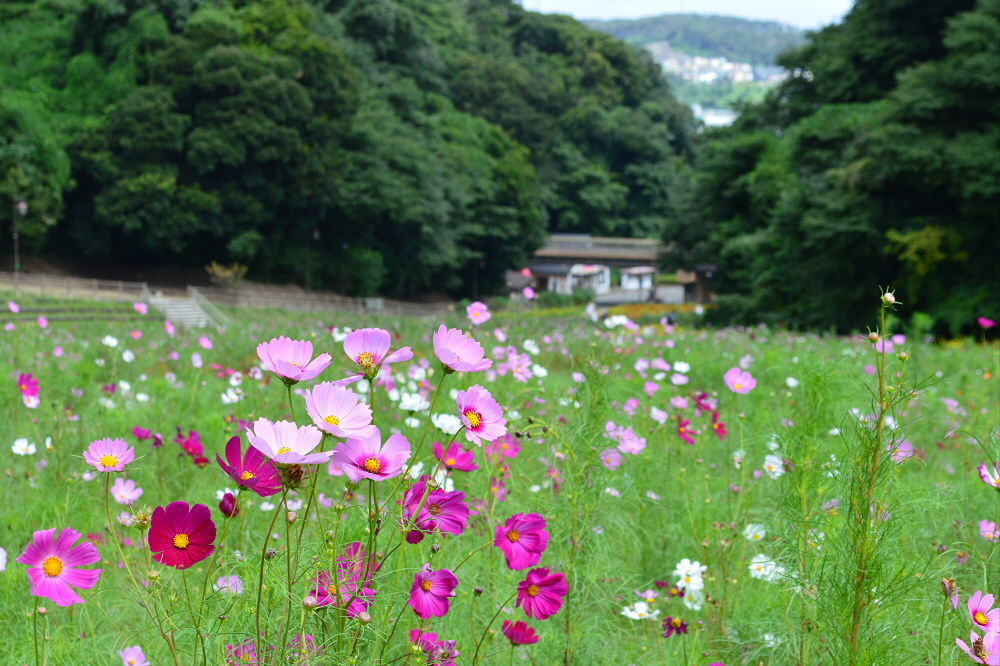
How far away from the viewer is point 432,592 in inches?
39.0

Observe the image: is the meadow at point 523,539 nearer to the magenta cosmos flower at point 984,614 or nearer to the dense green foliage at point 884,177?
the magenta cosmos flower at point 984,614

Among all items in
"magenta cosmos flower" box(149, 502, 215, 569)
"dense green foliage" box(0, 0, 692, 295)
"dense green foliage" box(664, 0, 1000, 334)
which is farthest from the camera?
"dense green foliage" box(0, 0, 692, 295)

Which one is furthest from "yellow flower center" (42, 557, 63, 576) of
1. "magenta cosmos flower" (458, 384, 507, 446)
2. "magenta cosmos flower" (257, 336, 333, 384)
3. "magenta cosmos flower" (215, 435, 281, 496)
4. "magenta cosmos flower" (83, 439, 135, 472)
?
"magenta cosmos flower" (458, 384, 507, 446)

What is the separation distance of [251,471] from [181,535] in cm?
11

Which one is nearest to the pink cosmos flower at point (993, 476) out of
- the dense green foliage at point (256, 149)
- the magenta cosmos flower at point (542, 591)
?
the magenta cosmos flower at point (542, 591)

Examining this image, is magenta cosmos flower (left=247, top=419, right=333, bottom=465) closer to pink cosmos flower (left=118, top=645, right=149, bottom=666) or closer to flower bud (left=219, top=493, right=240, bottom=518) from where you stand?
flower bud (left=219, top=493, right=240, bottom=518)

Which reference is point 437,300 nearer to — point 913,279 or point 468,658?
point 913,279

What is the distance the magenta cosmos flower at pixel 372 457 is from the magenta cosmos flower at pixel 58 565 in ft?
1.14

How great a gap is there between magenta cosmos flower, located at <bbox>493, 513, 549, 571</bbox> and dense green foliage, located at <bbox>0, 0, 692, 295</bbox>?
86.3ft

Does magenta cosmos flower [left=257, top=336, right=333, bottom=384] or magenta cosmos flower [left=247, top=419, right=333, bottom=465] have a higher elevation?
magenta cosmos flower [left=257, top=336, right=333, bottom=384]

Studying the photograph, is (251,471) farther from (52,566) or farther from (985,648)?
(985,648)

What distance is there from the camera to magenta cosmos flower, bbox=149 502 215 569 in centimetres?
92

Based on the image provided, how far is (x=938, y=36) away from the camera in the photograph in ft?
59.2

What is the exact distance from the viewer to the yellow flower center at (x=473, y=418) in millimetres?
959
